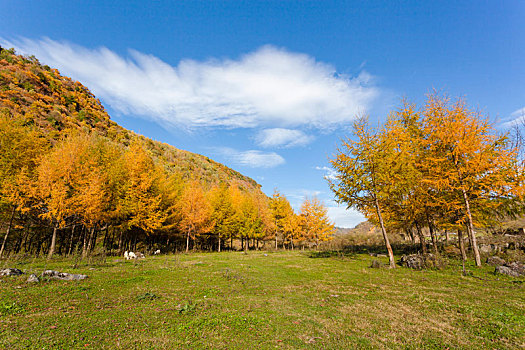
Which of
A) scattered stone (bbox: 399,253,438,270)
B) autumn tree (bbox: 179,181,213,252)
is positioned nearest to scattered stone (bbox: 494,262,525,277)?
scattered stone (bbox: 399,253,438,270)

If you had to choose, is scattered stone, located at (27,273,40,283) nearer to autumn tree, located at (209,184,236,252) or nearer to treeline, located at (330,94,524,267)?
treeline, located at (330,94,524,267)

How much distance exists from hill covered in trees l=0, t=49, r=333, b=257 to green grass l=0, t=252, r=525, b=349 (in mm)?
11274

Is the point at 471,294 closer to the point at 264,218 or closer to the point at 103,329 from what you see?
the point at 103,329

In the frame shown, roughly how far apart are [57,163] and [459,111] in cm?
3288

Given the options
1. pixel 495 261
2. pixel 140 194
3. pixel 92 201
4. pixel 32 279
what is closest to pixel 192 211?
pixel 140 194

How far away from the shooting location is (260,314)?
720 cm

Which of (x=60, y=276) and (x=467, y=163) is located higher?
(x=467, y=163)

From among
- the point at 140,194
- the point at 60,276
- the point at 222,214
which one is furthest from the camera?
the point at 222,214

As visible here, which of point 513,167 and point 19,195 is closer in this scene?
point 513,167

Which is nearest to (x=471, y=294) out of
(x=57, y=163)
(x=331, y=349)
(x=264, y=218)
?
(x=331, y=349)

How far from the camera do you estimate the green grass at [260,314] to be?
528 cm

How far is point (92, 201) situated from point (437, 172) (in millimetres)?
28155

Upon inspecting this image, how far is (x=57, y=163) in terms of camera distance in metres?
18.5

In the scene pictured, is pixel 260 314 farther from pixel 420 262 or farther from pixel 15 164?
pixel 15 164
